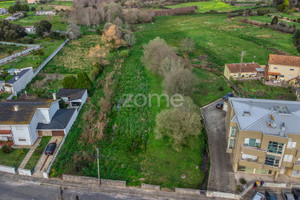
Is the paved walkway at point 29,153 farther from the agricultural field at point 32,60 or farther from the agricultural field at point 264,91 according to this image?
the agricultural field at point 264,91

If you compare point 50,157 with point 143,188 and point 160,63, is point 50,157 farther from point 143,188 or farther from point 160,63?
point 160,63

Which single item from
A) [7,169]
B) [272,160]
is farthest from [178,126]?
[7,169]

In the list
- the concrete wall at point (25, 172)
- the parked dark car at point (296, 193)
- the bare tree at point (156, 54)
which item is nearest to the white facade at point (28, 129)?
the concrete wall at point (25, 172)

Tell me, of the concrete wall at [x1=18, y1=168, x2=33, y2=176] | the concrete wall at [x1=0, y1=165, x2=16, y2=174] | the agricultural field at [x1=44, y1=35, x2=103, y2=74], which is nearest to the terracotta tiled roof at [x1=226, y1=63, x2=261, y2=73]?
the agricultural field at [x1=44, y1=35, x2=103, y2=74]

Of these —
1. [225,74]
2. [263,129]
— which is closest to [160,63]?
[225,74]

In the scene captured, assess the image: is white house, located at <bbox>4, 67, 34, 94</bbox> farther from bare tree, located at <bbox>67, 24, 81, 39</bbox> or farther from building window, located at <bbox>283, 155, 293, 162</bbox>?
building window, located at <bbox>283, 155, 293, 162</bbox>

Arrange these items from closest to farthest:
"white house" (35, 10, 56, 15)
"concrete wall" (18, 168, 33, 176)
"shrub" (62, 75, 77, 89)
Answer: "concrete wall" (18, 168, 33, 176) < "shrub" (62, 75, 77, 89) < "white house" (35, 10, 56, 15)

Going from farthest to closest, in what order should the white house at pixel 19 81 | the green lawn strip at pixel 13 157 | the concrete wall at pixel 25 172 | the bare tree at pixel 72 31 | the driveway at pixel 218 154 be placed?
the bare tree at pixel 72 31
the white house at pixel 19 81
the green lawn strip at pixel 13 157
the concrete wall at pixel 25 172
the driveway at pixel 218 154
